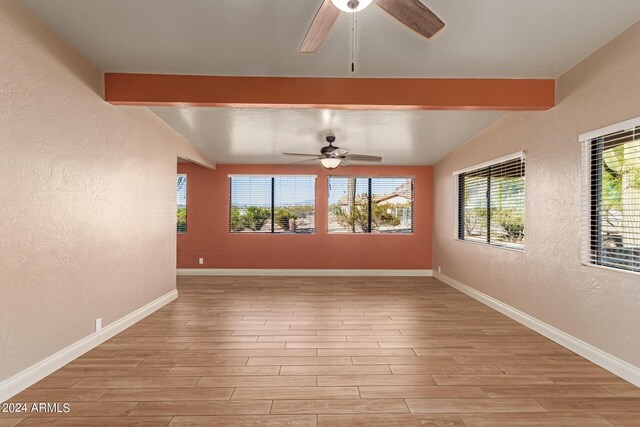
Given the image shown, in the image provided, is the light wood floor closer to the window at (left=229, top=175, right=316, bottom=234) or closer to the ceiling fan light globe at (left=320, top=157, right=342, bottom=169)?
the ceiling fan light globe at (left=320, top=157, right=342, bottom=169)

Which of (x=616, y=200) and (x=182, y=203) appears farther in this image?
(x=182, y=203)

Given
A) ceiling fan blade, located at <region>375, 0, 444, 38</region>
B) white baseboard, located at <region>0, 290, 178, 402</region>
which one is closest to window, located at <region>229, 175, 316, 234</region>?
white baseboard, located at <region>0, 290, 178, 402</region>

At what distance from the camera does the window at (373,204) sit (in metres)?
7.49

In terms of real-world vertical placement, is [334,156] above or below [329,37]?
below

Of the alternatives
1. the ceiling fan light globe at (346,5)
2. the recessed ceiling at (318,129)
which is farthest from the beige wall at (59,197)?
the ceiling fan light globe at (346,5)

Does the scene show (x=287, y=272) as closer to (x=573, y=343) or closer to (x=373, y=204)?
(x=373, y=204)

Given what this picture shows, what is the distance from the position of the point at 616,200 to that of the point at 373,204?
4.88 metres

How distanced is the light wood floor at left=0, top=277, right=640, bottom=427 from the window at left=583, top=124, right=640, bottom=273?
3.10 feet

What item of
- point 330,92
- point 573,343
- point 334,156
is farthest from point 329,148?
point 573,343

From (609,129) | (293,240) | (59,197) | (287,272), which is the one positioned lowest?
(287,272)

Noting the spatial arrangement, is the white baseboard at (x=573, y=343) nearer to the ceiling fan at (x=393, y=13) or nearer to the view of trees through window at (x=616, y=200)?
the view of trees through window at (x=616, y=200)

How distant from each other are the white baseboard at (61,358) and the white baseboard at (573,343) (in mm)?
4413

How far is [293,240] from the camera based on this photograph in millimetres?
7344

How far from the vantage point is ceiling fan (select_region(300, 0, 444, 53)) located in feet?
5.62
